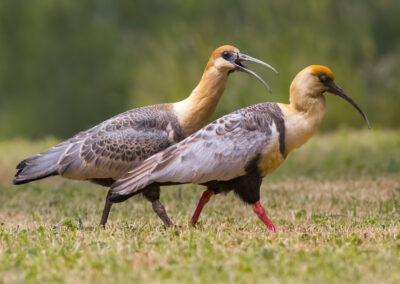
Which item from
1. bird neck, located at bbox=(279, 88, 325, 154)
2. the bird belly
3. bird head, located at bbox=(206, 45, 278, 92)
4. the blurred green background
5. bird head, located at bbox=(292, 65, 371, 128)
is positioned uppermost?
bird head, located at bbox=(206, 45, 278, 92)

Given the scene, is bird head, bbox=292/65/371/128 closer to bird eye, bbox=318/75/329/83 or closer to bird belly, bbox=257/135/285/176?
bird eye, bbox=318/75/329/83

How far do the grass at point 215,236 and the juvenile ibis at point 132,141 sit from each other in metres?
0.38

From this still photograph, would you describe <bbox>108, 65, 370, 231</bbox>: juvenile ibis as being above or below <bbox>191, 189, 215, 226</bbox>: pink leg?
above

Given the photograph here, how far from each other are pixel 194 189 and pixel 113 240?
15.1ft

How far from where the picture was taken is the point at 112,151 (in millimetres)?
7133

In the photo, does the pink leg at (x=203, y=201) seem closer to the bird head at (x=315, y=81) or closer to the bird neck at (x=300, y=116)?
the bird neck at (x=300, y=116)

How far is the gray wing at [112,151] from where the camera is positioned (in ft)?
23.2

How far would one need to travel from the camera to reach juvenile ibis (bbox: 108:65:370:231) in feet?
21.3

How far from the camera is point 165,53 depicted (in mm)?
18250

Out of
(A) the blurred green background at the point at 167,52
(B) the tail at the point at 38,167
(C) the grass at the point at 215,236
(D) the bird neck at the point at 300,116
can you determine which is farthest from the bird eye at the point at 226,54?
(A) the blurred green background at the point at 167,52

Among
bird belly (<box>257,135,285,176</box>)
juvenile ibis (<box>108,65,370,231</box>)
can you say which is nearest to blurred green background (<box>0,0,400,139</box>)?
juvenile ibis (<box>108,65,370,231</box>)

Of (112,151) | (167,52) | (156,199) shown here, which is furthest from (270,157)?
(167,52)

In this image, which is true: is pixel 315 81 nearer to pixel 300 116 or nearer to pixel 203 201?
pixel 300 116

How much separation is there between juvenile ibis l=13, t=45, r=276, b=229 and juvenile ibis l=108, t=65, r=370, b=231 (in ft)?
1.33
